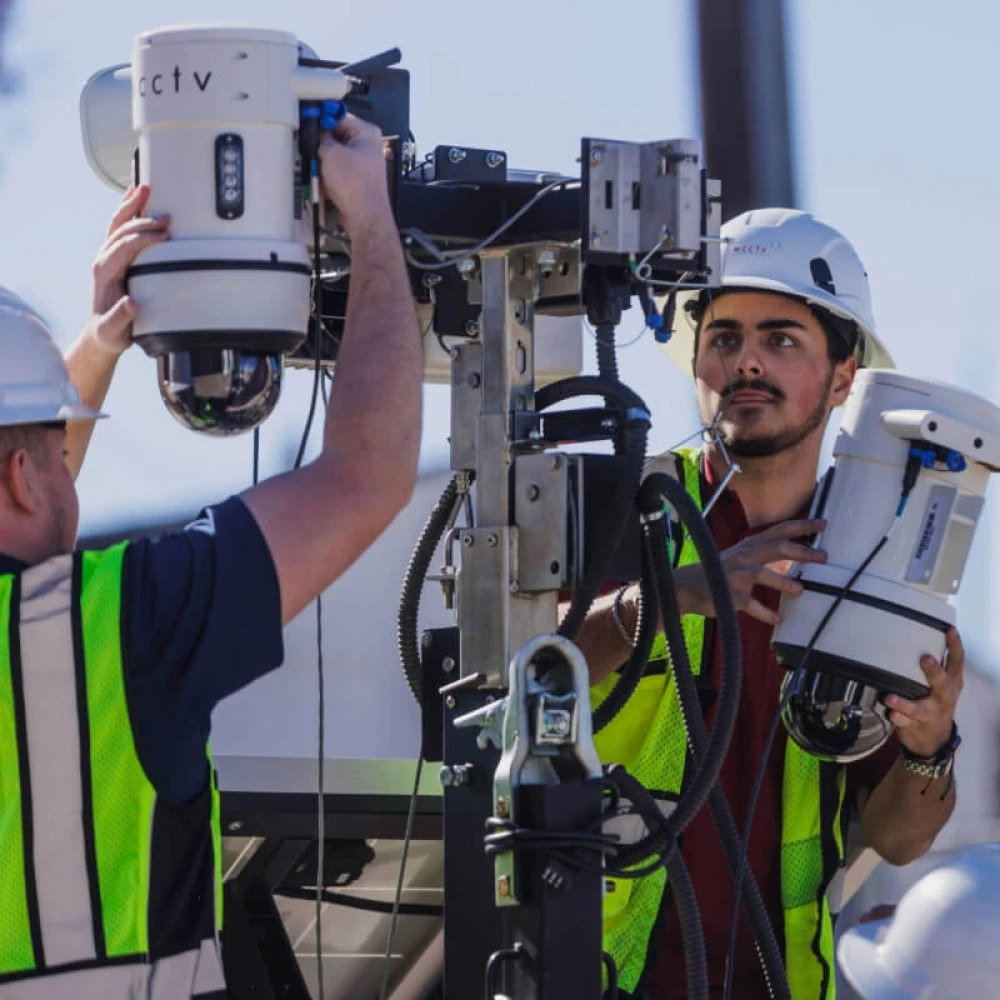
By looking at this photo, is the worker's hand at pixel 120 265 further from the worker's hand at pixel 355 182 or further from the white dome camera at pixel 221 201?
the worker's hand at pixel 355 182

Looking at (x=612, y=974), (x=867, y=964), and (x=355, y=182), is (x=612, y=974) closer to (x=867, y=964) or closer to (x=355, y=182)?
(x=867, y=964)

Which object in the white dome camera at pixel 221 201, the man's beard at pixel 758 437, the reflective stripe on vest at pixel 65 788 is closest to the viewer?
the reflective stripe on vest at pixel 65 788

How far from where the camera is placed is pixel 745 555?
295 cm

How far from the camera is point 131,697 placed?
2.10m

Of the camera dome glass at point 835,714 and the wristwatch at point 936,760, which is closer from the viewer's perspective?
the camera dome glass at point 835,714

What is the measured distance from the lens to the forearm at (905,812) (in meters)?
3.20

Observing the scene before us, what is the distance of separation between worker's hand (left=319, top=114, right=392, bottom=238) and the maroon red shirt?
3.27 feet

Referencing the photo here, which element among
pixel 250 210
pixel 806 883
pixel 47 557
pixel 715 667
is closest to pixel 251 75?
pixel 250 210

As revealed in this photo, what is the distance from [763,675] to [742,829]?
0.26 meters

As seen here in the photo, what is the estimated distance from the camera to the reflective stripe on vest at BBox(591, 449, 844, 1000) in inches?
122

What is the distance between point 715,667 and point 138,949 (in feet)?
4.49

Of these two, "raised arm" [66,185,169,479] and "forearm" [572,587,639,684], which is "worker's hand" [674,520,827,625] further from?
"raised arm" [66,185,169,479]

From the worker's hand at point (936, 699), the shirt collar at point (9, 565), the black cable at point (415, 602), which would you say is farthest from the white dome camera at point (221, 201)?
→ the worker's hand at point (936, 699)

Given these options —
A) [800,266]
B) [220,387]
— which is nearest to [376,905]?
[800,266]
